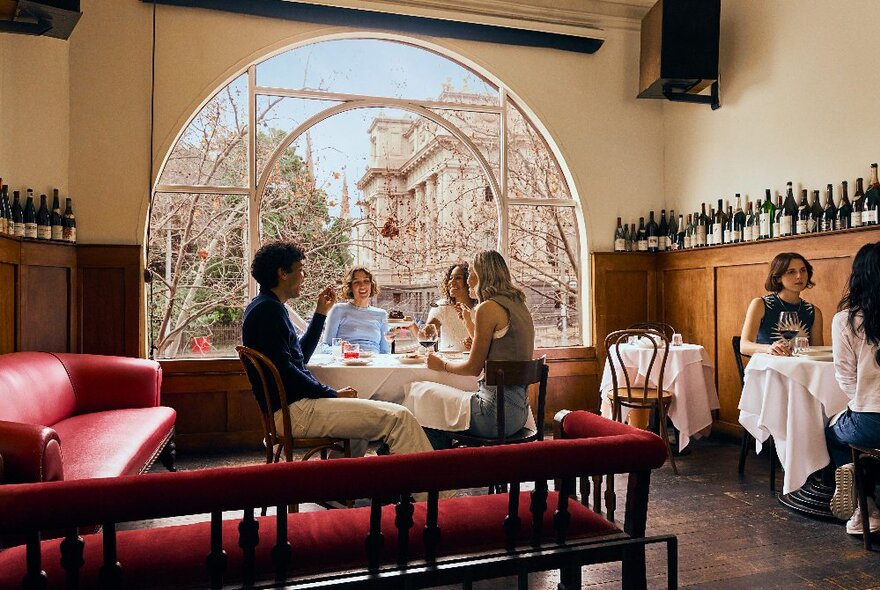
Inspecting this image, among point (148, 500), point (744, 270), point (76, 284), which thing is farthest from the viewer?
point (744, 270)

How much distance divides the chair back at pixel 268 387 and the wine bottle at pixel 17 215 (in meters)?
2.18

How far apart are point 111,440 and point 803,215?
4559 mm

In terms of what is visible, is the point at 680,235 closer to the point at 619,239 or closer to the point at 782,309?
the point at 619,239

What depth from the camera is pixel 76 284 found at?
4688 mm

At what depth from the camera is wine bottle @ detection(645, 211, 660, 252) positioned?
5.85 meters

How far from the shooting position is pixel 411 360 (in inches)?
146

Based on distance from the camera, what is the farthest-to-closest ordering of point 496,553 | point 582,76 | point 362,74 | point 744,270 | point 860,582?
point 582,76 < point 362,74 < point 744,270 < point 860,582 < point 496,553

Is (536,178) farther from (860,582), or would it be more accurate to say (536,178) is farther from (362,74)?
(860,582)

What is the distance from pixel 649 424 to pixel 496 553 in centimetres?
378

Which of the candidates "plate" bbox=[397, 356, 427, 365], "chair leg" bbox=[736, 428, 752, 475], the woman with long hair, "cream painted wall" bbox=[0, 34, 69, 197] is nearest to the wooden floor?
"chair leg" bbox=[736, 428, 752, 475]

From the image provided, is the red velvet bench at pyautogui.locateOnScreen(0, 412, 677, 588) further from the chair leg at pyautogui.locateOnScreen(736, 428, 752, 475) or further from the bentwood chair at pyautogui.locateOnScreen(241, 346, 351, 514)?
the chair leg at pyautogui.locateOnScreen(736, 428, 752, 475)

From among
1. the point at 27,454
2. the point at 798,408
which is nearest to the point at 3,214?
the point at 27,454

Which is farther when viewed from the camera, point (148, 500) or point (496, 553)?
point (496, 553)

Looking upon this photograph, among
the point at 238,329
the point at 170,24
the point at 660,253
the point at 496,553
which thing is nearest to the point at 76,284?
the point at 238,329
